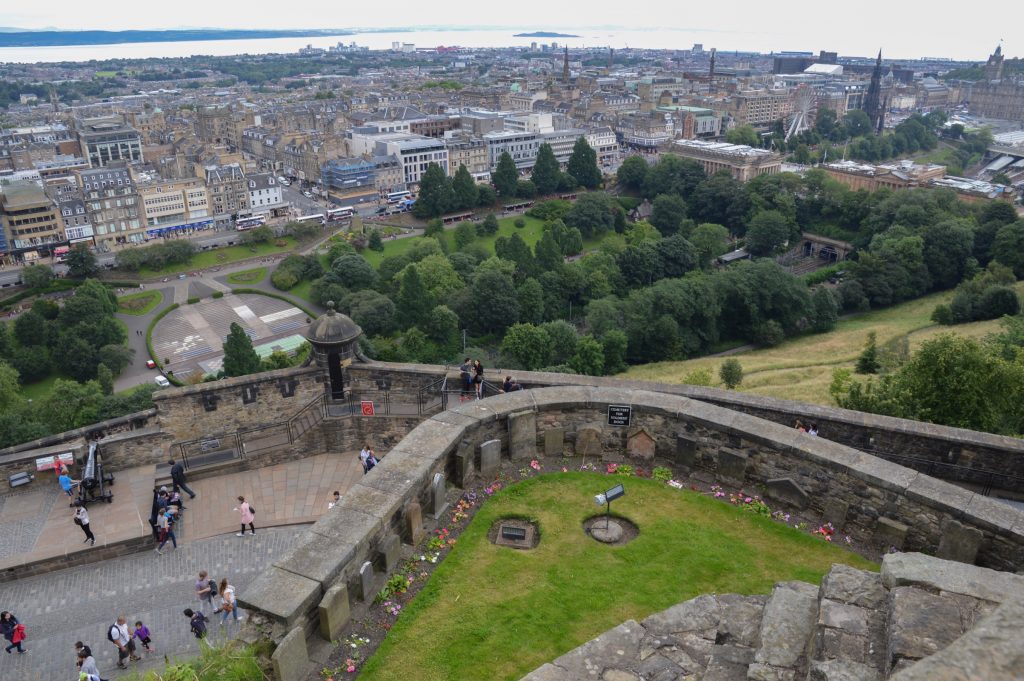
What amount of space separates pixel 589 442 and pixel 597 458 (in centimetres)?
26

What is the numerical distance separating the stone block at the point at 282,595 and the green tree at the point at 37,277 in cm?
8968

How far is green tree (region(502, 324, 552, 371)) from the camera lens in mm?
52312

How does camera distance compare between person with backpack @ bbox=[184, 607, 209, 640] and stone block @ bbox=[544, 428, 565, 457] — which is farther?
person with backpack @ bbox=[184, 607, 209, 640]

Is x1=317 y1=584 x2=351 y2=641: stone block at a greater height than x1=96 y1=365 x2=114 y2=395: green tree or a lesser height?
greater

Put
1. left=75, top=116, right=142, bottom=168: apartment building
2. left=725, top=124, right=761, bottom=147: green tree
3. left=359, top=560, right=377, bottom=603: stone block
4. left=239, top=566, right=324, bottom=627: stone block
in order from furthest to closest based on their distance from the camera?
left=725, top=124, right=761, bottom=147: green tree
left=75, top=116, right=142, bottom=168: apartment building
left=359, top=560, right=377, bottom=603: stone block
left=239, top=566, right=324, bottom=627: stone block

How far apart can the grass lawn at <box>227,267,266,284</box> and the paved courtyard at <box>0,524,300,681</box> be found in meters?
75.1

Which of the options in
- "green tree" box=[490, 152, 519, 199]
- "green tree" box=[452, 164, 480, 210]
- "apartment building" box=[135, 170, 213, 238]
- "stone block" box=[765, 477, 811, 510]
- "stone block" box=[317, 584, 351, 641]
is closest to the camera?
"stone block" box=[317, 584, 351, 641]

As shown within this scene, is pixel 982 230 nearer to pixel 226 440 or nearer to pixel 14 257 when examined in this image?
pixel 226 440

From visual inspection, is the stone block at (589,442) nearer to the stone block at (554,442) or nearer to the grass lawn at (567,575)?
the stone block at (554,442)

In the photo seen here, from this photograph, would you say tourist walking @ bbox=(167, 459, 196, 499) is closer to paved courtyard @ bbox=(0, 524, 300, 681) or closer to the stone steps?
paved courtyard @ bbox=(0, 524, 300, 681)

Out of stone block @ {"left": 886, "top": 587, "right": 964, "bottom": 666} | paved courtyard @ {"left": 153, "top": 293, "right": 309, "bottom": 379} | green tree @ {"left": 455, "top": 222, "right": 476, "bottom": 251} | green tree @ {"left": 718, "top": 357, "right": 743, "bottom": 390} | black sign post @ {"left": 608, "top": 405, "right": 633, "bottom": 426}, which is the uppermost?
stone block @ {"left": 886, "top": 587, "right": 964, "bottom": 666}

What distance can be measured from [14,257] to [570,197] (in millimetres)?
76166

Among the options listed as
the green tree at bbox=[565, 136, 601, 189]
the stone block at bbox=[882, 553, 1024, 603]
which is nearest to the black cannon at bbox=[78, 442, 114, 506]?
the stone block at bbox=[882, 553, 1024, 603]

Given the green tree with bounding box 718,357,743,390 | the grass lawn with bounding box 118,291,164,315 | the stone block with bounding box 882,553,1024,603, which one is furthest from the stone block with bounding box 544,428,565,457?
the grass lawn with bounding box 118,291,164,315
